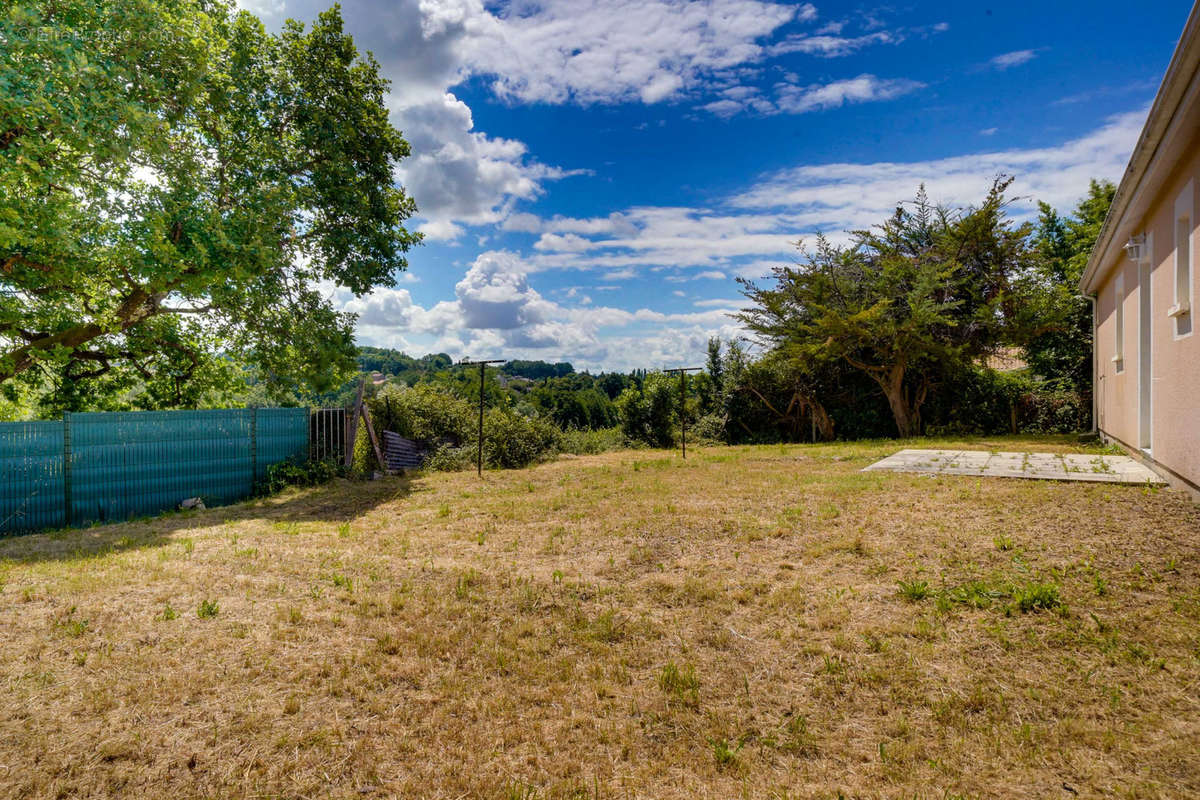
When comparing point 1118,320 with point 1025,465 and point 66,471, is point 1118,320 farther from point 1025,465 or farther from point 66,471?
point 66,471

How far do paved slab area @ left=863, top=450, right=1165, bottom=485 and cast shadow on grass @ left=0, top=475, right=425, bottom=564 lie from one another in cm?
867

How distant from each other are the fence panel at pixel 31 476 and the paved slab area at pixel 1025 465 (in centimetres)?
1252

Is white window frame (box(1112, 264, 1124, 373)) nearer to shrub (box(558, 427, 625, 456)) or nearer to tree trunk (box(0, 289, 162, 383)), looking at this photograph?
shrub (box(558, 427, 625, 456))

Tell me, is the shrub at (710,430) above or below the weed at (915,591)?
above

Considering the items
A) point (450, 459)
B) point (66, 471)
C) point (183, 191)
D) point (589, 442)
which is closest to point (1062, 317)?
point (589, 442)

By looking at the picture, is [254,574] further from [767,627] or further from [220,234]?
[220,234]

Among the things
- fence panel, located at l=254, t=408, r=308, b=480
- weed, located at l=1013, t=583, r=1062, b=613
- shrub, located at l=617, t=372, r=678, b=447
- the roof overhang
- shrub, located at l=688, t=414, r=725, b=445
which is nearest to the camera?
weed, located at l=1013, t=583, r=1062, b=613

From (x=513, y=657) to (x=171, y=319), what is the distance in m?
12.5

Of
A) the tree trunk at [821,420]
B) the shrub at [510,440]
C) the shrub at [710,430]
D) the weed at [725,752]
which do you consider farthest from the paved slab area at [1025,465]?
the shrub at [510,440]

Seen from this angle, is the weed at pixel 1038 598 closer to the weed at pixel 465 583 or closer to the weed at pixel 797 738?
the weed at pixel 797 738

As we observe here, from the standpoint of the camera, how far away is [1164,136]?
514 cm

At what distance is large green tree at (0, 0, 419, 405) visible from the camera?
778 centimetres

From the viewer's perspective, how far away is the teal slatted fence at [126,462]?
292 inches

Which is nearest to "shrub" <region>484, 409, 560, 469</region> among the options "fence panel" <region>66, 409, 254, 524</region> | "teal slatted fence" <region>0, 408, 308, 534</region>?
"teal slatted fence" <region>0, 408, 308, 534</region>
